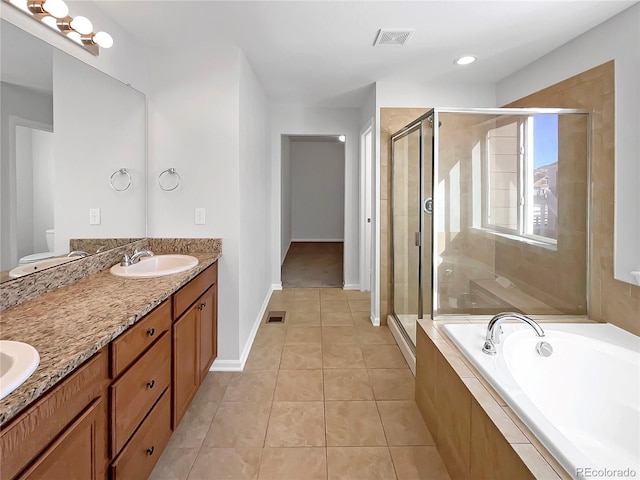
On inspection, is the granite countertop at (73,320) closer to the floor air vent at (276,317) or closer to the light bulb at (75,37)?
the light bulb at (75,37)

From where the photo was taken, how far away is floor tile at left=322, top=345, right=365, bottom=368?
8.61 ft

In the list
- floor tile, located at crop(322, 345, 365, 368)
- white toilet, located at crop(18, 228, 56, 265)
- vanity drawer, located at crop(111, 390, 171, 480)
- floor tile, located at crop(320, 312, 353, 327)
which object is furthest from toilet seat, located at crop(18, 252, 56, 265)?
floor tile, located at crop(320, 312, 353, 327)

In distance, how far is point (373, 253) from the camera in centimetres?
346

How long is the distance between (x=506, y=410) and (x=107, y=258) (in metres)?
2.19

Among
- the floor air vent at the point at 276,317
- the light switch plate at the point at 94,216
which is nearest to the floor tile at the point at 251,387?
the floor air vent at the point at 276,317

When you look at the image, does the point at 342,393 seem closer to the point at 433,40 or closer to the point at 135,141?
the point at 135,141

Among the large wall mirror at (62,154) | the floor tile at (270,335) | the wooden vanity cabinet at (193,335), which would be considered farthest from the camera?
the floor tile at (270,335)

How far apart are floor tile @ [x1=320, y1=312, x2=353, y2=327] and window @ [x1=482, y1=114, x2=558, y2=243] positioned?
5.26 ft

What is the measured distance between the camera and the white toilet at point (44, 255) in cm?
148

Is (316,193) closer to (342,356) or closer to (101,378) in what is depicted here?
(342,356)

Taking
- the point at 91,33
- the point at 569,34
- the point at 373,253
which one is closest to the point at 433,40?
the point at 569,34

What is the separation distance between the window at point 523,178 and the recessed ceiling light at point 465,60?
0.60 m

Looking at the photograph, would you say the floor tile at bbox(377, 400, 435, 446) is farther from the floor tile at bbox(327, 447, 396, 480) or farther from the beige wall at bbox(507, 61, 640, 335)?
the beige wall at bbox(507, 61, 640, 335)

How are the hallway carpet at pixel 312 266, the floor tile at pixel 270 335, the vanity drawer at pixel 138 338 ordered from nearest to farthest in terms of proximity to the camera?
the vanity drawer at pixel 138 338
the floor tile at pixel 270 335
the hallway carpet at pixel 312 266
